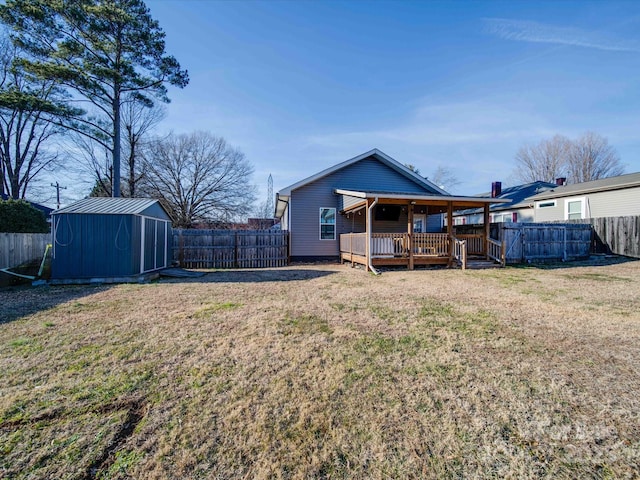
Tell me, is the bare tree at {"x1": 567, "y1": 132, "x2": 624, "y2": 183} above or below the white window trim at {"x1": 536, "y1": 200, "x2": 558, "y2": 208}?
above

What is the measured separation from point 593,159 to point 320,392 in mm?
45437

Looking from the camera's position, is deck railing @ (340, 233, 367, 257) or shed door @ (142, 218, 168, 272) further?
deck railing @ (340, 233, 367, 257)

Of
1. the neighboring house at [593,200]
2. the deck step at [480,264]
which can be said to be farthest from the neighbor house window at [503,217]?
the deck step at [480,264]

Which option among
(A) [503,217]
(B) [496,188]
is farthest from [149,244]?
(B) [496,188]

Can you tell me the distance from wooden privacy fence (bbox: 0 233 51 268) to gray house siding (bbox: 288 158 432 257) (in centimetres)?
888

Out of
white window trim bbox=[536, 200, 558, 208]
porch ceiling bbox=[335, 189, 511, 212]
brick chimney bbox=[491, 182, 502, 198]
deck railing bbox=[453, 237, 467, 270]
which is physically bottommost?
deck railing bbox=[453, 237, 467, 270]

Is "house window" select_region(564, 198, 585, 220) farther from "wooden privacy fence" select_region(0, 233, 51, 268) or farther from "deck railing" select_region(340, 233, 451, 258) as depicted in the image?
"wooden privacy fence" select_region(0, 233, 51, 268)

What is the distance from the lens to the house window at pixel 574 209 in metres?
16.5

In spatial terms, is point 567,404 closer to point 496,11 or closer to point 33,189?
point 496,11

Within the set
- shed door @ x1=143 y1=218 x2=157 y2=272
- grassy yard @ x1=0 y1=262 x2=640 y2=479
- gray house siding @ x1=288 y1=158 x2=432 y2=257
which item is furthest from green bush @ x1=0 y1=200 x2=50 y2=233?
gray house siding @ x1=288 y1=158 x2=432 y2=257

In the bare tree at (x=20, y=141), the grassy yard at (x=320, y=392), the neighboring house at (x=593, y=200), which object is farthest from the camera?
the bare tree at (x=20, y=141)

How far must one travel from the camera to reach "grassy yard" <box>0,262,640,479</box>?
1.92 m

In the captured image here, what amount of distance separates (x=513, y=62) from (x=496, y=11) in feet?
7.46

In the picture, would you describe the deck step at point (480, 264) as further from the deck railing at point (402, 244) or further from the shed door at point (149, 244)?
the shed door at point (149, 244)
